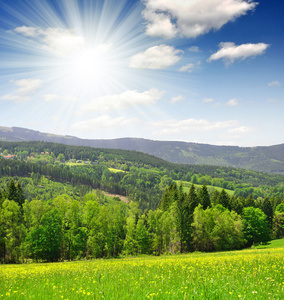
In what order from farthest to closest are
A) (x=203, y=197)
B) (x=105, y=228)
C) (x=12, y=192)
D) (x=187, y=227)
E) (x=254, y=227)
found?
(x=254, y=227) < (x=203, y=197) < (x=187, y=227) < (x=12, y=192) < (x=105, y=228)

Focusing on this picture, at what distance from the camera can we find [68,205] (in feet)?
186

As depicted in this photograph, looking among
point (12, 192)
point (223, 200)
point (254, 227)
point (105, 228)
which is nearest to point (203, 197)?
point (223, 200)

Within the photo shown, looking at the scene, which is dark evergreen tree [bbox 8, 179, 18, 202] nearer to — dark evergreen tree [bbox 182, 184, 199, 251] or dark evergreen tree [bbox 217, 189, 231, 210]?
dark evergreen tree [bbox 182, 184, 199, 251]

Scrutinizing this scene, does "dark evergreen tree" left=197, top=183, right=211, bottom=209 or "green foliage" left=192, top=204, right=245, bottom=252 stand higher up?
"dark evergreen tree" left=197, top=183, right=211, bottom=209

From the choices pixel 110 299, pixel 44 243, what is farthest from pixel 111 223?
pixel 110 299

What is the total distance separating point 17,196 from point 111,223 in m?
25.5

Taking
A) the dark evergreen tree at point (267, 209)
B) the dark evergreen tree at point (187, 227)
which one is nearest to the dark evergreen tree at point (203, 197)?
the dark evergreen tree at point (187, 227)

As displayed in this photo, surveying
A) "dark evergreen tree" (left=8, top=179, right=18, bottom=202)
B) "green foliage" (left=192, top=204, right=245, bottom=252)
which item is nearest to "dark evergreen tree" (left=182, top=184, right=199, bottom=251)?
"green foliage" (left=192, top=204, right=245, bottom=252)

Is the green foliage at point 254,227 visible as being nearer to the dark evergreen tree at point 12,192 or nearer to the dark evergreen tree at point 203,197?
the dark evergreen tree at point 203,197

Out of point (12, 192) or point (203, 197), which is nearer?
point (12, 192)

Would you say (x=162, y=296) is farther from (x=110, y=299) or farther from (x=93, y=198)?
(x=93, y=198)

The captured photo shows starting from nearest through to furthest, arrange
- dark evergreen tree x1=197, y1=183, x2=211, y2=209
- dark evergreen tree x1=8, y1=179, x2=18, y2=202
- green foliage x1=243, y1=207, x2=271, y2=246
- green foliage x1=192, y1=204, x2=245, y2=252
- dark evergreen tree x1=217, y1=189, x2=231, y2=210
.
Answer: green foliage x1=192, y1=204, x2=245, y2=252 → dark evergreen tree x1=8, y1=179, x2=18, y2=202 → dark evergreen tree x1=197, y1=183, x2=211, y2=209 → green foliage x1=243, y1=207, x2=271, y2=246 → dark evergreen tree x1=217, y1=189, x2=231, y2=210

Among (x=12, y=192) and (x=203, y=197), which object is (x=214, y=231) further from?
Result: (x=12, y=192)

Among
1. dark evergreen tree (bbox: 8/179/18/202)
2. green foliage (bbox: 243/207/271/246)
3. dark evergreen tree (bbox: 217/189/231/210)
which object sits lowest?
green foliage (bbox: 243/207/271/246)
